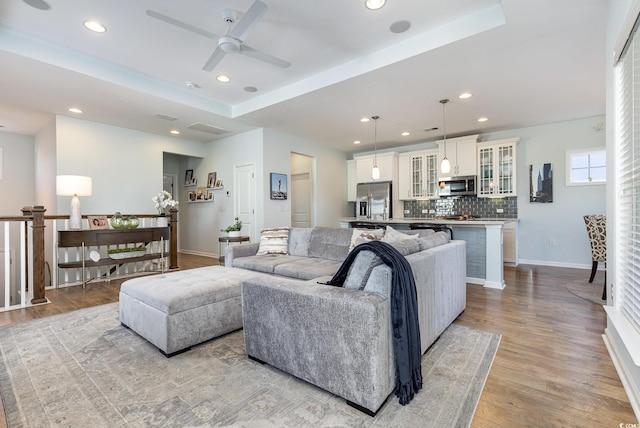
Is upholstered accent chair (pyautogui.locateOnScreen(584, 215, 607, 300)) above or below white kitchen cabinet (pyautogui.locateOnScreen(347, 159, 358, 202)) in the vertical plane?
below

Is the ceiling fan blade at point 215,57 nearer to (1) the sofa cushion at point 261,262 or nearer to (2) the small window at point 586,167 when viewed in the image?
(1) the sofa cushion at point 261,262

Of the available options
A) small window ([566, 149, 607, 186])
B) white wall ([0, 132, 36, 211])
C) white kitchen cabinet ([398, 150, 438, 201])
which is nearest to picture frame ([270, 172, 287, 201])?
white kitchen cabinet ([398, 150, 438, 201])

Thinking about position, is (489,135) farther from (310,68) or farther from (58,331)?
(58,331)

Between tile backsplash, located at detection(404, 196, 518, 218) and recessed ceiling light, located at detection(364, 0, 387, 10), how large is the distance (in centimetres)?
498

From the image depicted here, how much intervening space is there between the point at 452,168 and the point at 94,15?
6.03 metres

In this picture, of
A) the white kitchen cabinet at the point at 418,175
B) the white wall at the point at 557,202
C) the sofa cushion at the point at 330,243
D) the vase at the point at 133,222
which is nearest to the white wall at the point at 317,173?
the white kitchen cabinet at the point at 418,175

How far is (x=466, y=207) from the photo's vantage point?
21.2ft

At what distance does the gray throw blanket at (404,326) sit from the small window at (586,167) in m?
5.50

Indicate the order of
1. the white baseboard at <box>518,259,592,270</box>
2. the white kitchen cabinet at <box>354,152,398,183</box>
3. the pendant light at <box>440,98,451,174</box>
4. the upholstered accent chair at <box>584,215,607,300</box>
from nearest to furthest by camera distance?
the upholstered accent chair at <box>584,215,607,300</box> < the pendant light at <box>440,98,451,174</box> < the white baseboard at <box>518,259,592,270</box> < the white kitchen cabinet at <box>354,152,398,183</box>

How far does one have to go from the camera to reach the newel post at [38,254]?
3.46m

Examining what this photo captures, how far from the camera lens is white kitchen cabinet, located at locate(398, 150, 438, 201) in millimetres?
6551

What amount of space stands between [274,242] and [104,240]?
8.45 ft

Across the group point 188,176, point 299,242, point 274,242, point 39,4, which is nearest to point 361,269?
point 299,242

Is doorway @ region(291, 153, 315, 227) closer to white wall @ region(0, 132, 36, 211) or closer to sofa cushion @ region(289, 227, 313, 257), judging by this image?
sofa cushion @ region(289, 227, 313, 257)
